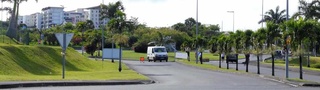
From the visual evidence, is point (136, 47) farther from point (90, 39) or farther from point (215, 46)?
point (215, 46)

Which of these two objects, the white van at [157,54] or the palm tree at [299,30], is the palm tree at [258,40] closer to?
the palm tree at [299,30]

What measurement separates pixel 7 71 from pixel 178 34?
88.9 meters

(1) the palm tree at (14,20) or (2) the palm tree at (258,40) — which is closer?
(2) the palm tree at (258,40)

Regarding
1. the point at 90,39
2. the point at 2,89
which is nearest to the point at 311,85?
the point at 2,89

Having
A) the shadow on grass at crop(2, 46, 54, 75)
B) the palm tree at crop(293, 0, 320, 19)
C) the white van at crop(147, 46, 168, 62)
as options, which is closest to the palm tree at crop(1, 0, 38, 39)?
the shadow on grass at crop(2, 46, 54, 75)

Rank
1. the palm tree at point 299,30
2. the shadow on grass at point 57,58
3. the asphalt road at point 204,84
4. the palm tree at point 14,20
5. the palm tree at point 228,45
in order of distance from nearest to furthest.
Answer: the asphalt road at point 204,84, the palm tree at point 299,30, the shadow on grass at point 57,58, the palm tree at point 228,45, the palm tree at point 14,20

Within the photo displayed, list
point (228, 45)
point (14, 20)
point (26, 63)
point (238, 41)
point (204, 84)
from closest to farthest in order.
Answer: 1. point (204, 84)
2. point (26, 63)
3. point (238, 41)
4. point (228, 45)
5. point (14, 20)

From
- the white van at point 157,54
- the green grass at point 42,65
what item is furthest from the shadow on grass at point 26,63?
the white van at point 157,54

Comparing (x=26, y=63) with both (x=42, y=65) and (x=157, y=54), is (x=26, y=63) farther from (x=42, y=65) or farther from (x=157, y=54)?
(x=157, y=54)

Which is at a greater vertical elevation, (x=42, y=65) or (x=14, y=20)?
(x=14, y=20)

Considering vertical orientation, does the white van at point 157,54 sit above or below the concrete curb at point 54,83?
above

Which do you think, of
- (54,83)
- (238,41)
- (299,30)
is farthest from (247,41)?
(54,83)

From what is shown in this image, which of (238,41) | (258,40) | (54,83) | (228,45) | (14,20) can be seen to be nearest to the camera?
(54,83)

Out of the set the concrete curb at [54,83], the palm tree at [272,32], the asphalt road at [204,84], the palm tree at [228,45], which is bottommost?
the asphalt road at [204,84]
